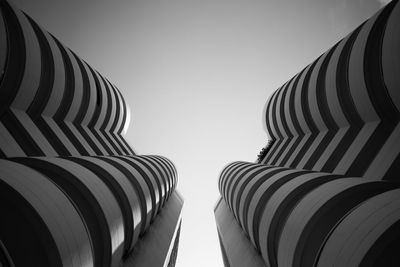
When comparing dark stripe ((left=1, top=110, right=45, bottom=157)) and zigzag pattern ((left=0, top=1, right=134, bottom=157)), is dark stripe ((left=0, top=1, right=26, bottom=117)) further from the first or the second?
dark stripe ((left=1, top=110, right=45, bottom=157))

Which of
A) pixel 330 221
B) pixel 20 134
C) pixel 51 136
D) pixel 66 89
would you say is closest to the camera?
pixel 330 221

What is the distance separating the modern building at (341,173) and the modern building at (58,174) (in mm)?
6936

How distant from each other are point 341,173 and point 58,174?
46.4ft

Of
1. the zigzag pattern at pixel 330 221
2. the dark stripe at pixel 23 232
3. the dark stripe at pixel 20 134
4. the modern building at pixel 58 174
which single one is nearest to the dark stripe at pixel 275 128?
the modern building at pixel 58 174

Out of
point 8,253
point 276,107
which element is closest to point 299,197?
point 8,253

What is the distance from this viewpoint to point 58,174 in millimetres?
9531

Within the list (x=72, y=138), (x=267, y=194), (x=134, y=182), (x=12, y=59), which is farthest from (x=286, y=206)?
(x=72, y=138)

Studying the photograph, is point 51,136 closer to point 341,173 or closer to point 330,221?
point 330,221

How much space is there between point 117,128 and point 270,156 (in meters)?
18.2

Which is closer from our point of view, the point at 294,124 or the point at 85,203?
the point at 85,203

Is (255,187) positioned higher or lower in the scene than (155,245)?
higher

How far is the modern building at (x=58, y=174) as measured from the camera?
6930mm

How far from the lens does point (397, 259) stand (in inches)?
244

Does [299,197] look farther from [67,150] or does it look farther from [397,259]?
[67,150]
